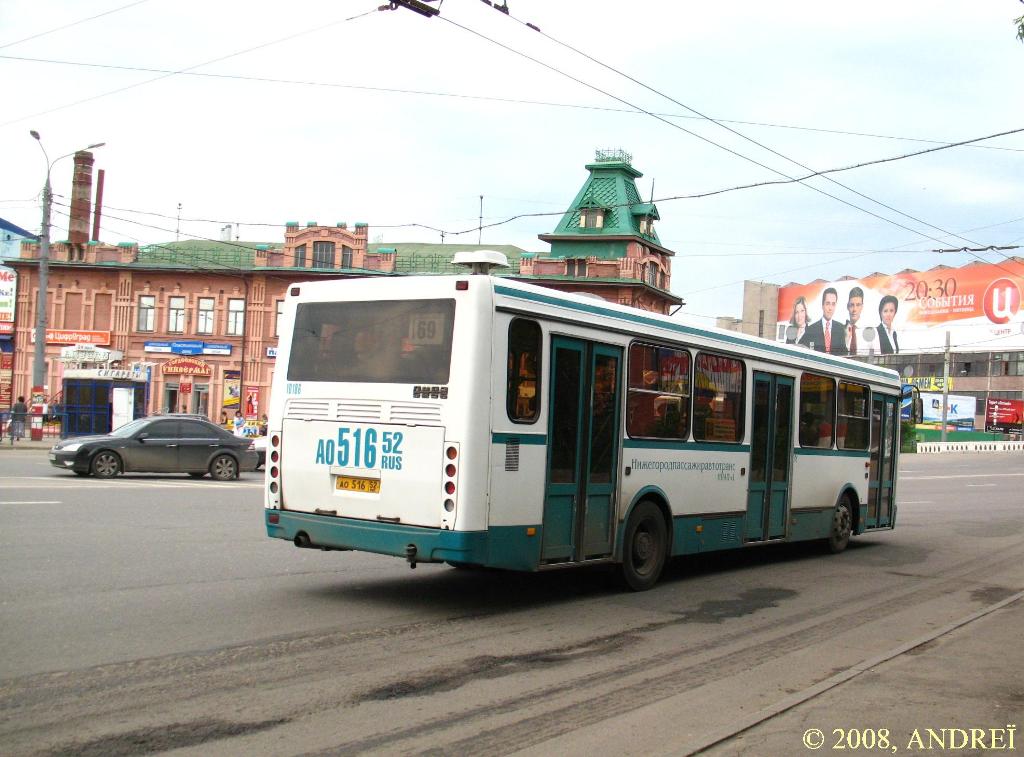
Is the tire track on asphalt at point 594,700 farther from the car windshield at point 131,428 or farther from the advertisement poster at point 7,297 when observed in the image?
the advertisement poster at point 7,297

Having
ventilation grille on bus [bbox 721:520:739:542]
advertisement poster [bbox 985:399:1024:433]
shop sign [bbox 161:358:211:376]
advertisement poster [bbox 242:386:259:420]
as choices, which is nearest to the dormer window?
advertisement poster [bbox 242:386:259:420]

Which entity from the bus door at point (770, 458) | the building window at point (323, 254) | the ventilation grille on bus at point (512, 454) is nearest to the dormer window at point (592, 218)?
the building window at point (323, 254)

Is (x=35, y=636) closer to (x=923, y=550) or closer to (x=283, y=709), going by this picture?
(x=283, y=709)

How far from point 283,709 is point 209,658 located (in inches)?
50.1

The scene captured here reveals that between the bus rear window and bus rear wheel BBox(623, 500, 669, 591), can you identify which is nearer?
the bus rear window

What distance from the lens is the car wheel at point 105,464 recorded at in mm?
22578

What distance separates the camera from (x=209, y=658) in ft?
23.3

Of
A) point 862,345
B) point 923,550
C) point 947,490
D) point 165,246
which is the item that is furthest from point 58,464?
point 862,345

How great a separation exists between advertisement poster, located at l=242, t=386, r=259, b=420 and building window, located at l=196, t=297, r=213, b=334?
4387 millimetres

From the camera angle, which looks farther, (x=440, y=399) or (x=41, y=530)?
(x=41, y=530)

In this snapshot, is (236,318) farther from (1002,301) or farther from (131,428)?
(1002,301)

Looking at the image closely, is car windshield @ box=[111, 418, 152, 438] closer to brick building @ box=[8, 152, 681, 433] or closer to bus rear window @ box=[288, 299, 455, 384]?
bus rear window @ box=[288, 299, 455, 384]

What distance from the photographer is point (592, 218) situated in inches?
2650

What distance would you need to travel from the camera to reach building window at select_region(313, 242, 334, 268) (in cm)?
6088
